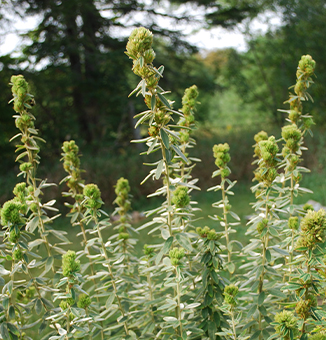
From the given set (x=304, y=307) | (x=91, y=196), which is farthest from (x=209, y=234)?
(x=91, y=196)

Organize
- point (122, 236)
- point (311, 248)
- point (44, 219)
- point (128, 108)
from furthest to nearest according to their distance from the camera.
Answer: point (128, 108) < point (122, 236) < point (44, 219) < point (311, 248)

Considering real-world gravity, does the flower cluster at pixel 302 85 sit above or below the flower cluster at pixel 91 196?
above

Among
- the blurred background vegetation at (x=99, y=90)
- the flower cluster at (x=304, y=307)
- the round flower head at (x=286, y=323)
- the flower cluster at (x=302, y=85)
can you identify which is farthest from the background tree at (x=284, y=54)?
the round flower head at (x=286, y=323)

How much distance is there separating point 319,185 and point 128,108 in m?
5.71

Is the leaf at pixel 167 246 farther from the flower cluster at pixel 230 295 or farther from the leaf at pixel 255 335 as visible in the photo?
the leaf at pixel 255 335

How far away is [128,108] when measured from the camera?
9.62 m

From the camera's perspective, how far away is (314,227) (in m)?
1.18

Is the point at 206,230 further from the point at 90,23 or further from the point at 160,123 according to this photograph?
the point at 90,23

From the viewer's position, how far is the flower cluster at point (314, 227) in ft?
3.83

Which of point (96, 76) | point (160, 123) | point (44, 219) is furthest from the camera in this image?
point (96, 76)

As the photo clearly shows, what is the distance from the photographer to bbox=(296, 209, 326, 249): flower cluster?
45.9 inches

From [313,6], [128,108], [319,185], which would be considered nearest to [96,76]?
[128,108]

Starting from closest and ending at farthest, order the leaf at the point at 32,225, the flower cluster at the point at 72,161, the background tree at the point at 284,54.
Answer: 1. the leaf at the point at 32,225
2. the flower cluster at the point at 72,161
3. the background tree at the point at 284,54

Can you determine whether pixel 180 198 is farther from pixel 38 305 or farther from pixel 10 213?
pixel 38 305
